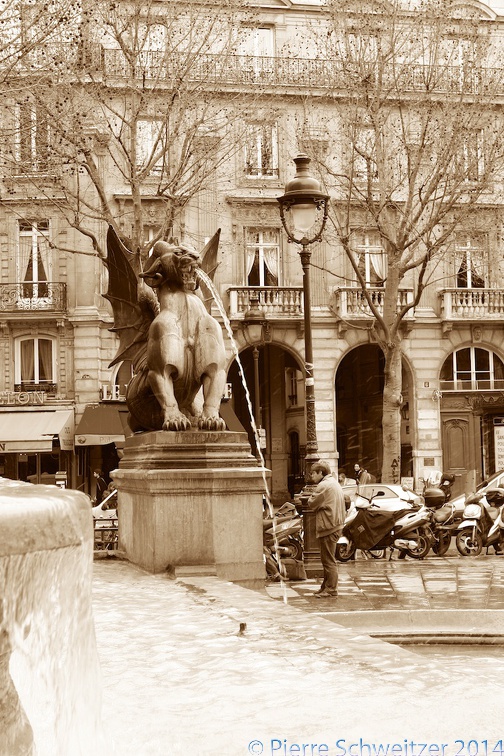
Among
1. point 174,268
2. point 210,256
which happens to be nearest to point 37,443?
point 210,256

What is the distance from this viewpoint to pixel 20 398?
3120 cm

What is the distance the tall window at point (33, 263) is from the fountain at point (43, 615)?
100 ft

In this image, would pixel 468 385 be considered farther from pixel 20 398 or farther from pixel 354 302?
pixel 20 398

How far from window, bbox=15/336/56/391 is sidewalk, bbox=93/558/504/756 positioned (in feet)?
86.3

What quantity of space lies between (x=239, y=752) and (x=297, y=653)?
4.88 ft

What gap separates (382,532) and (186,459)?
8.53 m

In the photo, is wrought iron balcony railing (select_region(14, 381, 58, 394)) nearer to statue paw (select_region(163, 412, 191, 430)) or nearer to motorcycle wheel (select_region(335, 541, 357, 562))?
motorcycle wheel (select_region(335, 541, 357, 562))

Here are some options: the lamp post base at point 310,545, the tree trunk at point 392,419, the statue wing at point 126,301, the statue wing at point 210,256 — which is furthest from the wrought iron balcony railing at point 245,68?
the lamp post base at point 310,545

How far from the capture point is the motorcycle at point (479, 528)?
15.7 meters

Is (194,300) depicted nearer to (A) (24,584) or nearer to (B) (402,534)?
(A) (24,584)

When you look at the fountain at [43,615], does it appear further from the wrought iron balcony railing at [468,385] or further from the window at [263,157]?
the wrought iron balcony railing at [468,385]

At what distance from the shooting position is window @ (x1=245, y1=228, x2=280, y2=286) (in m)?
33.0

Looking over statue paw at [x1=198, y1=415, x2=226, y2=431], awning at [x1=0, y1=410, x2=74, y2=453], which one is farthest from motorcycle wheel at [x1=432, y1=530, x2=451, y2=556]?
awning at [x1=0, y1=410, x2=74, y2=453]

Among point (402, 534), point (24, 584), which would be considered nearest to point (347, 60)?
point (402, 534)
